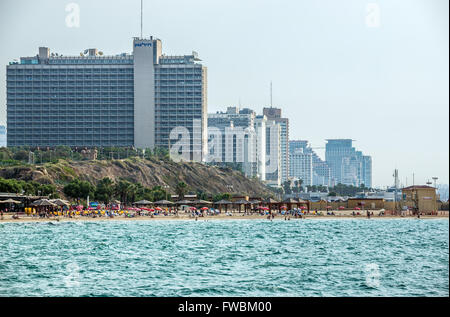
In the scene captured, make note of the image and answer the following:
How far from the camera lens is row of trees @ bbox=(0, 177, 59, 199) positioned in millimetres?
112250

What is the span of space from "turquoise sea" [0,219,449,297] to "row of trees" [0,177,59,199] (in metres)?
44.7

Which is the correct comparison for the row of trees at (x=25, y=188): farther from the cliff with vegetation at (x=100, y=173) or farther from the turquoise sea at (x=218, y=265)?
the turquoise sea at (x=218, y=265)

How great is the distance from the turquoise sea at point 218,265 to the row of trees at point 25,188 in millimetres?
44662

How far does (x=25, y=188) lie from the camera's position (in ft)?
386

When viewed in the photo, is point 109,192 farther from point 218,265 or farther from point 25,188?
point 218,265

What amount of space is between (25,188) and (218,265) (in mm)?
83971

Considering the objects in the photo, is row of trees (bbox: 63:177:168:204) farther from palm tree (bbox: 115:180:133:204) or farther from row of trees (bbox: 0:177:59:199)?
row of trees (bbox: 0:177:59:199)

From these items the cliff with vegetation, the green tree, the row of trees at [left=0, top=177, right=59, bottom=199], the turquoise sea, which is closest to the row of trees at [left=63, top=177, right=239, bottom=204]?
the green tree

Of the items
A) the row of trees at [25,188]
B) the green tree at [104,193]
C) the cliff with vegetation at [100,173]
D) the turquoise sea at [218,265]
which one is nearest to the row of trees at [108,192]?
the green tree at [104,193]

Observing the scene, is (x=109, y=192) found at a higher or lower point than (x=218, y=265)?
higher

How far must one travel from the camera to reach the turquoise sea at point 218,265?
3122cm

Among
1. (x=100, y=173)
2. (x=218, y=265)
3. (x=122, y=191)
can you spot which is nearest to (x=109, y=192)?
(x=122, y=191)
